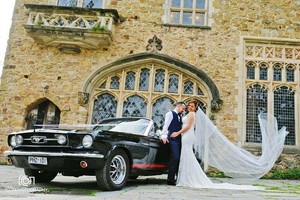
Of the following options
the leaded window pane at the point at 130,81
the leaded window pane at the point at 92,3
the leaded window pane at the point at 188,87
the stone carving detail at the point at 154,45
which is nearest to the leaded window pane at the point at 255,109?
the leaded window pane at the point at 188,87

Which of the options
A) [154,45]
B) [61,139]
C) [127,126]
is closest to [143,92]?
[154,45]

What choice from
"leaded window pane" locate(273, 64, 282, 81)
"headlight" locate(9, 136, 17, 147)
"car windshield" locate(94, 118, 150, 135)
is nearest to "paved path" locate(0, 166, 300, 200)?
"headlight" locate(9, 136, 17, 147)

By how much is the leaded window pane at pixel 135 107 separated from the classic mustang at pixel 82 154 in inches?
184

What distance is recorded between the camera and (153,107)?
9.97 metres

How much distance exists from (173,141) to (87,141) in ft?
6.78

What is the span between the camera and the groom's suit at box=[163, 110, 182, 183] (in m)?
5.56

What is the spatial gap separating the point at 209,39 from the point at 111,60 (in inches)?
134

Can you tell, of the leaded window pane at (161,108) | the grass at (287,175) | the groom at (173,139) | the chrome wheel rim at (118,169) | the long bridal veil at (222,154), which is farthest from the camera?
the leaded window pane at (161,108)

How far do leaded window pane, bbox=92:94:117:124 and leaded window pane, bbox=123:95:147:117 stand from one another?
1.18 ft

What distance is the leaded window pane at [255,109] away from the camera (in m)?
9.75

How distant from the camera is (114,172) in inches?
177

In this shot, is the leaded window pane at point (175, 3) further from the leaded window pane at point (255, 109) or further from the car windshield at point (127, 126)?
the car windshield at point (127, 126)

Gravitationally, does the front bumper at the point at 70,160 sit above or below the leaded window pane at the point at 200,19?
below

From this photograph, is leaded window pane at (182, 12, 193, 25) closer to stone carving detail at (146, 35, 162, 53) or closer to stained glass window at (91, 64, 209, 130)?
stone carving detail at (146, 35, 162, 53)
